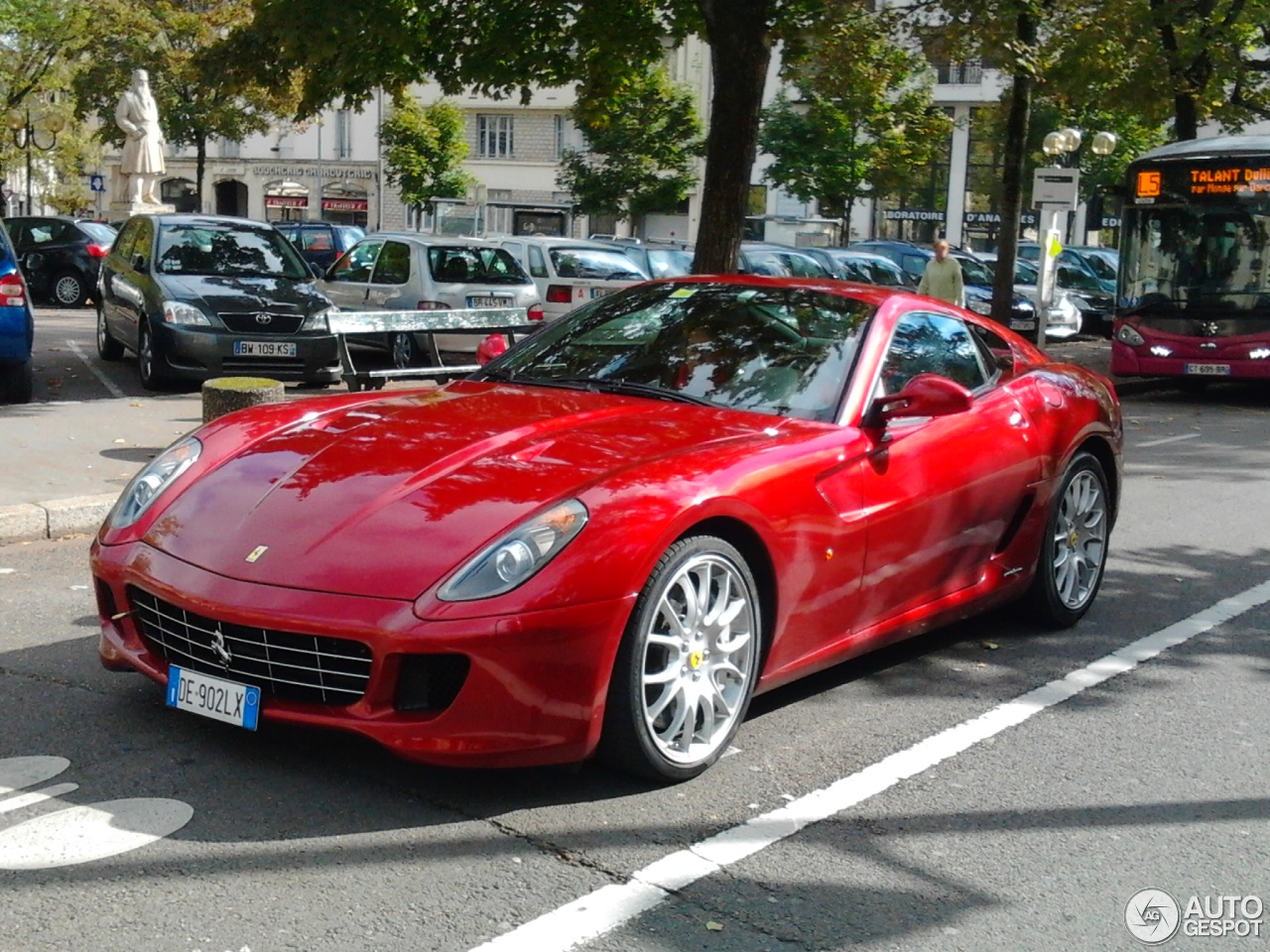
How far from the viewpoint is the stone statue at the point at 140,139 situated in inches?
1164

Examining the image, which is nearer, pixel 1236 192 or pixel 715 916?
pixel 715 916

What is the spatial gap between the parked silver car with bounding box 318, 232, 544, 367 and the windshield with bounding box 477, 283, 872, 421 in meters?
11.0

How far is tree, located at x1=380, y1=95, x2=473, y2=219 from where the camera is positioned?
186ft

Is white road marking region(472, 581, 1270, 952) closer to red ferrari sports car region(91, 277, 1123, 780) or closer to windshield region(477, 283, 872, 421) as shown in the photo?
red ferrari sports car region(91, 277, 1123, 780)

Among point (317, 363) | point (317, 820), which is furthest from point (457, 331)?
point (317, 820)

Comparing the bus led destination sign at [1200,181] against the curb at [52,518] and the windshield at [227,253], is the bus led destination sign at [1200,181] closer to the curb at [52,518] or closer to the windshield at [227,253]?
the windshield at [227,253]

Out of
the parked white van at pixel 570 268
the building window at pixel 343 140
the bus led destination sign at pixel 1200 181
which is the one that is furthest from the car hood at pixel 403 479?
the building window at pixel 343 140

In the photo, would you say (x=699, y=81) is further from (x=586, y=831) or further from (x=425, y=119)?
(x=586, y=831)

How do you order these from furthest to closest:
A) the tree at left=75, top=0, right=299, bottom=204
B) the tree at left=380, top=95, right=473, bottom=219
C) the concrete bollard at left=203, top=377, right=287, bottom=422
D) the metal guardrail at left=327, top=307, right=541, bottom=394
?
the tree at left=380, top=95, right=473, bottom=219 → the tree at left=75, top=0, right=299, bottom=204 → the concrete bollard at left=203, top=377, right=287, bottom=422 → the metal guardrail at left=327, top=307, right=541, bottom=394

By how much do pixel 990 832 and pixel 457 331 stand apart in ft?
21.3

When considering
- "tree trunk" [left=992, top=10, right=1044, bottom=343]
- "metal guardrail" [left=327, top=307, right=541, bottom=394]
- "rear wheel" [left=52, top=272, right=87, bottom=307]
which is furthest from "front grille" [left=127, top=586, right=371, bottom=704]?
"rear wheel" [left=52, top=272, right=87, bottom=307]

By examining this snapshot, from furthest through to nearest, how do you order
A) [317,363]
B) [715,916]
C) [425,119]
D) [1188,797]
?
[425,119] → [317,363] → [1188,797] → [715,916]

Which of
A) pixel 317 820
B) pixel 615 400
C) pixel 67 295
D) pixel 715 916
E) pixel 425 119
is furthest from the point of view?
pixel 425 119

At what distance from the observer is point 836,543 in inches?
195
